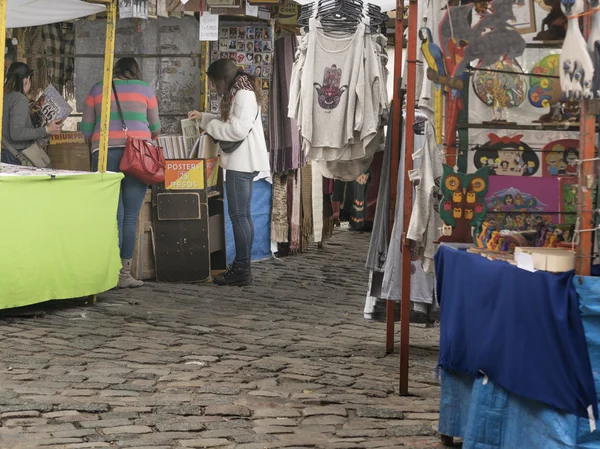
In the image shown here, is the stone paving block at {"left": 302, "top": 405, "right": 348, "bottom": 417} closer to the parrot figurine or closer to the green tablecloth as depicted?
the parrot figurine

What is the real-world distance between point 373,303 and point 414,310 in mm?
393

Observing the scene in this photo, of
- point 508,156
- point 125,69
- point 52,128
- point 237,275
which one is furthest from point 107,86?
point 508,156

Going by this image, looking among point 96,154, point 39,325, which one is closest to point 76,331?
point 39,325

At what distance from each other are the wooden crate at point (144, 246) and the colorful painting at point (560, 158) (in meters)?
5.80

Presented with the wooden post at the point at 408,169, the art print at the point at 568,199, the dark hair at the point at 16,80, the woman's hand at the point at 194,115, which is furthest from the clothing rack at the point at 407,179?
the dark hair at the point at 16,80

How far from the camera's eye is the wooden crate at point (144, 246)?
35.0 ft

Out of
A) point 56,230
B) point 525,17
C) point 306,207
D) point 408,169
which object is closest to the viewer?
point 525,17

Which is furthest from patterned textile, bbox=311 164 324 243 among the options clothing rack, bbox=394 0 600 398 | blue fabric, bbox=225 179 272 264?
clothing rack, bbox=394 0 600 398

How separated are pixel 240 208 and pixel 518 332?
6.48 meters

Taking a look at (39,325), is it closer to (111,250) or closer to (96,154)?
(111,250)

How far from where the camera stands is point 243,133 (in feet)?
34.1

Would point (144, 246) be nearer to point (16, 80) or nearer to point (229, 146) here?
point (229, 146)

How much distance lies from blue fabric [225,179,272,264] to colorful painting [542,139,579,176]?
20.9 feet

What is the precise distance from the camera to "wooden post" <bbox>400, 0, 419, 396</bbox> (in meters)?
6.20
